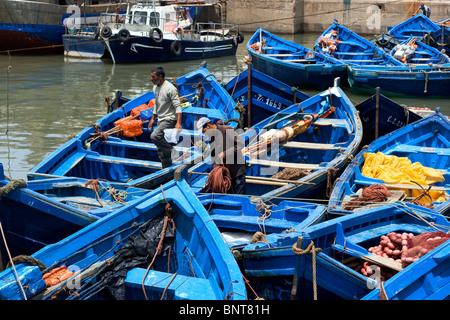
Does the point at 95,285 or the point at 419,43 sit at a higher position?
the point at 419,43

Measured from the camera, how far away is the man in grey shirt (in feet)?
27.0

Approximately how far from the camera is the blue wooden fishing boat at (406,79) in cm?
1720

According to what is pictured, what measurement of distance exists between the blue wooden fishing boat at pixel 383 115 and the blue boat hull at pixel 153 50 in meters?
14.5

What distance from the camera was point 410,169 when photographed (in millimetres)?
8547

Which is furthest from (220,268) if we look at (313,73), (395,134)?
(313,73)

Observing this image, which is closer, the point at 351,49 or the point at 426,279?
the point at 426,279

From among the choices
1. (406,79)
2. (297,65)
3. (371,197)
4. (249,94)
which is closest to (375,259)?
(371,197)

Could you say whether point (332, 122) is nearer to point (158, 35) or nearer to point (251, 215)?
point (251, 215)

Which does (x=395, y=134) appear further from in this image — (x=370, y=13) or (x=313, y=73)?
(x=370, y=13)

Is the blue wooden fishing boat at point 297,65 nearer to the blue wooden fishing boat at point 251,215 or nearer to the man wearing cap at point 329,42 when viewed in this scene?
the man wearing cap at point 329,42

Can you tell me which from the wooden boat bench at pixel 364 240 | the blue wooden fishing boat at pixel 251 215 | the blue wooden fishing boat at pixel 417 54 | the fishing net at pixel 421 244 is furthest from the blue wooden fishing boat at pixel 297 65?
the fishing net at pixel 421 244

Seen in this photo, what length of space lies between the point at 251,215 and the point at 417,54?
15.7 meters
